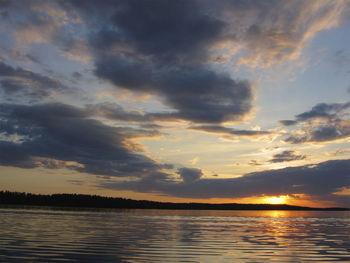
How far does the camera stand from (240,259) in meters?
20.5

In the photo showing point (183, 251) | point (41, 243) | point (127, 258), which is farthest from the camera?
point (41, 243)

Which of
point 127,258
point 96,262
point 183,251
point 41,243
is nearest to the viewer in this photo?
point 96,262

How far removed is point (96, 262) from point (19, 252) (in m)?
5.50

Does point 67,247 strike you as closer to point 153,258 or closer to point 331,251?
point 153,258

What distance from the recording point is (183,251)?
2334 centimetres

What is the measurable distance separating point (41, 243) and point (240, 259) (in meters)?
13.8

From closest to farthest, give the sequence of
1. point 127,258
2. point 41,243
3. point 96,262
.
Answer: point 96,262 < point 127,258 < point 41,243

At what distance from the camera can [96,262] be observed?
18531 millimetres

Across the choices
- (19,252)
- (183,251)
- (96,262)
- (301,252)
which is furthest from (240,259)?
(19,252)

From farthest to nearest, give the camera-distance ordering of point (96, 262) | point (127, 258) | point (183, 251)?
point (183, 251) < point (127, 258) < point (96, 262)

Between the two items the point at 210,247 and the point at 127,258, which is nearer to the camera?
the point at 127,258

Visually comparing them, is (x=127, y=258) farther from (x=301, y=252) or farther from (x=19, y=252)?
(x=301, y=252)

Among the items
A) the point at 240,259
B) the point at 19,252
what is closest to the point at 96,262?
the point at 19,252

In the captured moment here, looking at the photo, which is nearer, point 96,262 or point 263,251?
point 96,262
